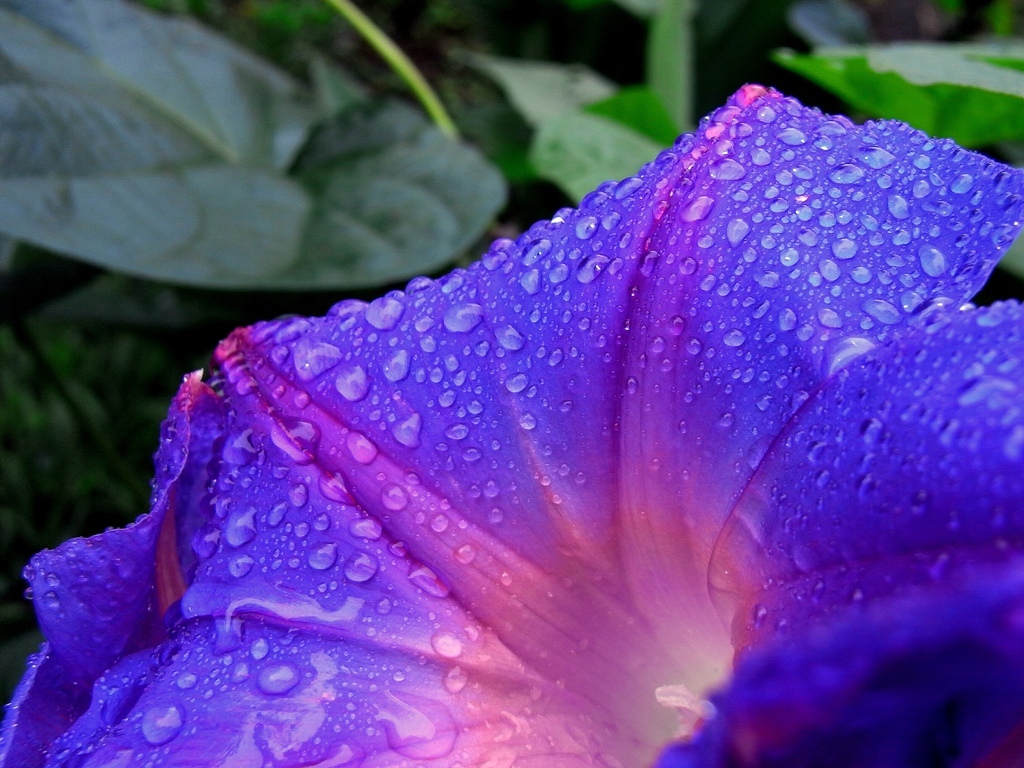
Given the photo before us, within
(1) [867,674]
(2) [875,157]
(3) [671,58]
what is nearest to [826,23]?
(3) [671,58]

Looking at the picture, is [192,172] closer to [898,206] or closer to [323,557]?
[323,557]

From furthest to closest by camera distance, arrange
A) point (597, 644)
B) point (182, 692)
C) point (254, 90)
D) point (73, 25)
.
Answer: point (254, 90) < point (73, 25) < point (597, 644) < point (182, 692)

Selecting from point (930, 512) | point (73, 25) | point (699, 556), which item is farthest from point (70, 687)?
point (73, 25)

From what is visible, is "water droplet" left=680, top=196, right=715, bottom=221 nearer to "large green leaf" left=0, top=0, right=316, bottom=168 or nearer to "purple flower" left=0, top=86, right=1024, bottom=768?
"purple flower" left=0, top=86, right=1024, bottom=768

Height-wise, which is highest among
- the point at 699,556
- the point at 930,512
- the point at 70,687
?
the point at 930,512

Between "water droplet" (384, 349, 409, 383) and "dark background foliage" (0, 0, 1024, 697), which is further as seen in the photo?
"dark background foliage" (0, 0, 1024, 697)

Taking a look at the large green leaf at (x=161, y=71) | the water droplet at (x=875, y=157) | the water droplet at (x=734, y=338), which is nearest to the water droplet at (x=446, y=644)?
the water droplet at (x=734, y=338)

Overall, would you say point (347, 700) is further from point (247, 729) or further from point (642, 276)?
point (642, 276)

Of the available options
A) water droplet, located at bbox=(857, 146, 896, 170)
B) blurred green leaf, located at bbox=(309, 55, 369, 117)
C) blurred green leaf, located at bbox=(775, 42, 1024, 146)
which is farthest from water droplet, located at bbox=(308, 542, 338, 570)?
blurred green leaf, located at bbox=(309, 55, 369, 117)
